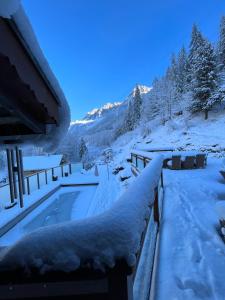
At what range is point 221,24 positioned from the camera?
31.7 meters

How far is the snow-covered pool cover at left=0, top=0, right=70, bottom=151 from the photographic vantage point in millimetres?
1181

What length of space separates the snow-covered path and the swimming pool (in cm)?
411

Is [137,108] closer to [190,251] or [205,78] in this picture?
[205,78]

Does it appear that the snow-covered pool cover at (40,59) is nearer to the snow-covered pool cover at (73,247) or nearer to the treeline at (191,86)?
the snow-covered pool cover at (73,247)

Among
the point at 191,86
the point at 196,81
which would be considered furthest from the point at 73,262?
the point at 191,86

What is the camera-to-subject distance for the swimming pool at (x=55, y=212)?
7.22 meters

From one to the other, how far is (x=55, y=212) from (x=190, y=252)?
7.53 meters

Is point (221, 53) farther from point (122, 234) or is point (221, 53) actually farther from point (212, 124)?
point (122, 234)

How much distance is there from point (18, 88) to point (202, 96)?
26.8m

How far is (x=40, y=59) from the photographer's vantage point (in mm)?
1872

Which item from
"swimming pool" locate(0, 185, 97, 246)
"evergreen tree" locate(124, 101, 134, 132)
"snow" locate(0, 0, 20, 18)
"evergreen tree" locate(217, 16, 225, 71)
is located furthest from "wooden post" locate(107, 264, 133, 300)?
"evergreen tree" locate(124, 101, 134, 132)

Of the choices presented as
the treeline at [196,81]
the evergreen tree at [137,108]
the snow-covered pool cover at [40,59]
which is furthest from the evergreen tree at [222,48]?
the snow-covered pool cover at [40,59]

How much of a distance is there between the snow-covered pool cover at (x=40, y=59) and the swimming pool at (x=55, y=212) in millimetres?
3776

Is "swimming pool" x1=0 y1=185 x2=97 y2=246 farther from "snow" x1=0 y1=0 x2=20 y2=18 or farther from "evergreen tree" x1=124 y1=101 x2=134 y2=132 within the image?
"evergreen tree" x1=124 y1=101 x2=134 y2=132
